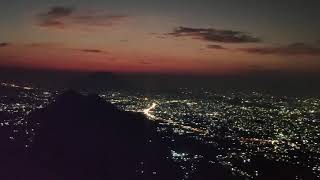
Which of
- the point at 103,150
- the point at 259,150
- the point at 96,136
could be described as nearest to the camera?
the point at 103,150

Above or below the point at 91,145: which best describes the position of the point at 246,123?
below

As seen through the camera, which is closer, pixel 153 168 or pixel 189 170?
pixel 153 168

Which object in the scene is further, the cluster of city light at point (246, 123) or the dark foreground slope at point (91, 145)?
the cluster of city light at point (246, 123)

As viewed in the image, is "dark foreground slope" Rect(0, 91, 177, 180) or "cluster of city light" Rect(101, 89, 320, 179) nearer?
"dark foreground slope" Rect(0, 91, 177, 180)

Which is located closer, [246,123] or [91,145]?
[91,145]

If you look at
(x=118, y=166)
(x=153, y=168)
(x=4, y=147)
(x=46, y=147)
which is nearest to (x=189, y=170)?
(x=153, y=168)

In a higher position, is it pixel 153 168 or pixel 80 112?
pixel 80 112

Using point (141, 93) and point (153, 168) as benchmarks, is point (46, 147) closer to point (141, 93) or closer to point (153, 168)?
point (153, 168)

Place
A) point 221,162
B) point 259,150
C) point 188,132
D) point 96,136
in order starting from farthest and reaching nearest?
1. point 188,132
2. point 259,150
3. point 221,162
4. point 96,136
